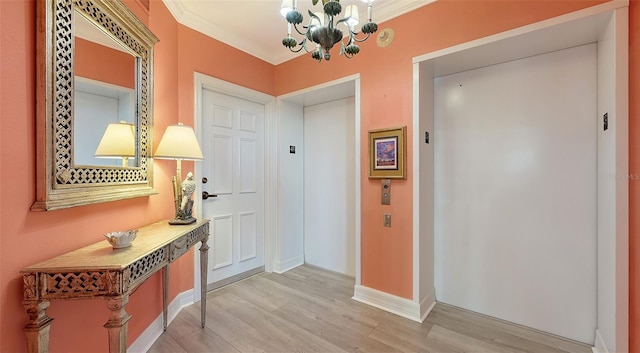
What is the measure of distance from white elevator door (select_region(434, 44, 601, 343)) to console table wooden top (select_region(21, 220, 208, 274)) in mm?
2227

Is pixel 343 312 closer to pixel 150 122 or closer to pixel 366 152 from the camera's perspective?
pixel 366 152

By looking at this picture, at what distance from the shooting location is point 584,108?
5.57 feet

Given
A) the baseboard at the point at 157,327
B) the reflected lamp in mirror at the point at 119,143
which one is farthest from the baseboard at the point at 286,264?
the reflected lamp in mirror at the point at 119,143

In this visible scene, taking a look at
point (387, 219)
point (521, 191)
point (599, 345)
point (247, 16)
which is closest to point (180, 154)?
point (247, 16)

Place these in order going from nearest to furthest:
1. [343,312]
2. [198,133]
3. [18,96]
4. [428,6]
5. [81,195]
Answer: [18,96], [81,195], [428,6], [343,312], [198,133]

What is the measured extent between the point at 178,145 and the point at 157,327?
4.45ft

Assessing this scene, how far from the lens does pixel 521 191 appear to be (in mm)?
1921

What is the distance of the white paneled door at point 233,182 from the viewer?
8.17ft

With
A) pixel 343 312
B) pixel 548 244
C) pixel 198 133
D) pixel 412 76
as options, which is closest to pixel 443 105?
pixel 412 76

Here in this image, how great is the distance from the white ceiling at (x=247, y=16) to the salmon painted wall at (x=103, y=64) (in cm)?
83

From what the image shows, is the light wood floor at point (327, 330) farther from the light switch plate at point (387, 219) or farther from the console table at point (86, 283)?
the console table at point (86, 283)

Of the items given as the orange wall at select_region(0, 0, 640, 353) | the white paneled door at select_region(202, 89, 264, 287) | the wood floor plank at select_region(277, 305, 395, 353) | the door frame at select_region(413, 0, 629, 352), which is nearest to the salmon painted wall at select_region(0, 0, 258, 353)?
the orange wall at select_region(0, 0, 640, 353)

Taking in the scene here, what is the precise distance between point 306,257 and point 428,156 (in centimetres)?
203

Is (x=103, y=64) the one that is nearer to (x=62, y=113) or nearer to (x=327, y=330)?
(x=62, y=113)
